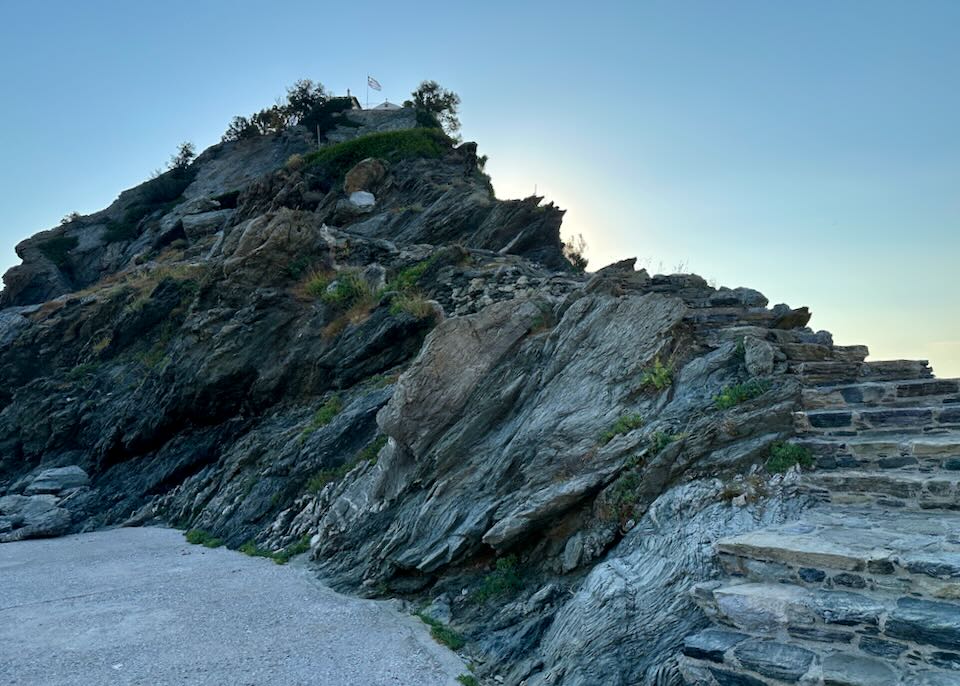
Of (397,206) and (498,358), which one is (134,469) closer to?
(498,358)

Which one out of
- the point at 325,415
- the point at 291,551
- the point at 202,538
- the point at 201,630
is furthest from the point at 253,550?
the point at 201,630

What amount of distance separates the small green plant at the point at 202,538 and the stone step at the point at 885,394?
1147 centimetres

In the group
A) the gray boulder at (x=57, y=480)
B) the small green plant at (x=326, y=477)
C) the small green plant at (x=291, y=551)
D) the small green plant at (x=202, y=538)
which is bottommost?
the gray boulder at (x=57, y=480)

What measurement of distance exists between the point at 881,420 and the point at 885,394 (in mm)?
642

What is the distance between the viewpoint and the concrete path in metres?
6.57

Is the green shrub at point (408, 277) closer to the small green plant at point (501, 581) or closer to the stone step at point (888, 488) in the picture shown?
the small green plant at point (501, 581)

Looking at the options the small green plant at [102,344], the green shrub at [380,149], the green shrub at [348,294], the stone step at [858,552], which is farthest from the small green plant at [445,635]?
the green shrub at [380,149]

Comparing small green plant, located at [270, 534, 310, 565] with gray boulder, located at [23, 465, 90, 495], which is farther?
gray boulder, located at [23, 465, 90, 495]

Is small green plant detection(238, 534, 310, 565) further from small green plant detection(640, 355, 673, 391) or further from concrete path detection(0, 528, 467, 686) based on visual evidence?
small green plant detection(640, 355, 673, 391)

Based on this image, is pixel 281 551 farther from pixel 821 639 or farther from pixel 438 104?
pixel 438 104

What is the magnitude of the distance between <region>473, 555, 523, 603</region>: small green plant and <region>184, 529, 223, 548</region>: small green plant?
24.5 ft

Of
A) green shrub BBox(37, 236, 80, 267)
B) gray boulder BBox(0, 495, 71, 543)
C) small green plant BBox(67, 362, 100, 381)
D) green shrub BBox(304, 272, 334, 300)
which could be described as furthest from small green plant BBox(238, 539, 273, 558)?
green shrub BBox(37, 236, 80, 267)

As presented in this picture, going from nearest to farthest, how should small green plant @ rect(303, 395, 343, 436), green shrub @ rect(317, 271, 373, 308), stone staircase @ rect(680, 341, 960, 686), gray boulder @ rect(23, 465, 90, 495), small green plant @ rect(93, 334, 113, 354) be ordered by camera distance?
1. stone staircase @ rect(680, 341, 960, 686)
2. small green plant @ rect(303, 395, 343, 436)
3. gray boulder @ rect(23, 465, 90, 495)
4. green shrub @ rect(317, 271, 373, 308)
5. small green plant @ rect(93, 334, 113, 354)

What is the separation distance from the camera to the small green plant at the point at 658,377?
28.6 ft
